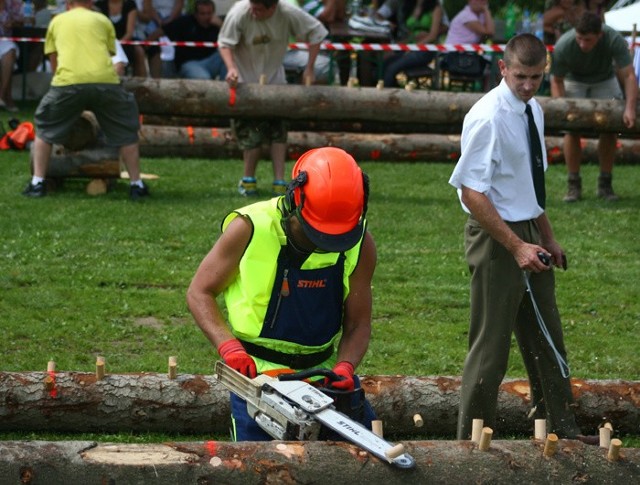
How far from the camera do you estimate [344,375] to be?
452 cm

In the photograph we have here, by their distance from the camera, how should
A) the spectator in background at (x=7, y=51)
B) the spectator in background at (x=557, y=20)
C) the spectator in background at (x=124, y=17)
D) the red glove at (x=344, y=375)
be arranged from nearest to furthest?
the red glove at (x=344, y=375)
the spectator in background at (x=124, y=17)
the spectator in background at (x=7, y=51)
the spectator in background at (x=557, y=20)

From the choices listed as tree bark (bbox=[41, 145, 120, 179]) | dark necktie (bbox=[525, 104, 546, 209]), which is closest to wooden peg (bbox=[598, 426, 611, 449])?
dark necktie (bbox=[525, 104, 546, 209])

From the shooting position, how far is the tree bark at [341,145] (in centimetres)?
1379

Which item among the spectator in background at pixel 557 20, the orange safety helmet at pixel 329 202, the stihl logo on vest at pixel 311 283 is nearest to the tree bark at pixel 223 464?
the stihl logo on vest at pixel 311 283

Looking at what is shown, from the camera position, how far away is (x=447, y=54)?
17375 mm

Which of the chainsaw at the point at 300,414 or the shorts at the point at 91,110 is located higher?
the shorts at the point at 91,110

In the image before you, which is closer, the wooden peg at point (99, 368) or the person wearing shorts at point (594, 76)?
the wooden peg at point (99, 368)

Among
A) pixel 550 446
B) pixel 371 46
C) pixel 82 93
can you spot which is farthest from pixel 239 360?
pixel 371 46

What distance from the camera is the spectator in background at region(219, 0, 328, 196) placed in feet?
37.0

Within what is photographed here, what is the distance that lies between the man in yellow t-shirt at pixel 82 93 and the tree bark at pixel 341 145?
8.36 feet

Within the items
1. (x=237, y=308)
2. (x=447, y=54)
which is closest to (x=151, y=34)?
(x=447, y=54)

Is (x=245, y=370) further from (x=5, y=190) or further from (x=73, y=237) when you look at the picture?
(x=5, y=190)

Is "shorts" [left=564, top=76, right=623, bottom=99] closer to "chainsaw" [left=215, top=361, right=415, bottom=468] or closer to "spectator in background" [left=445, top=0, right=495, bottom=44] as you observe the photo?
"spectator in background" [left=445, top=0, right=495, bottom=44]

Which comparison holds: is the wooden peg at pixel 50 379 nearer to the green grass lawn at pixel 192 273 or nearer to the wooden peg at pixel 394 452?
the green grass lawn at pixel 192 273
